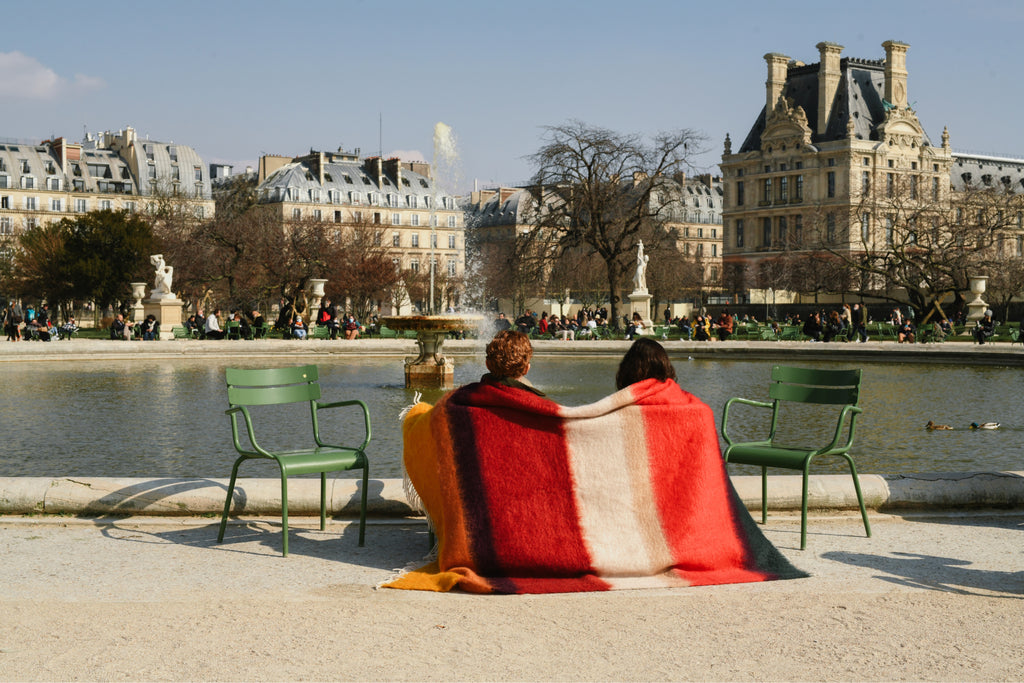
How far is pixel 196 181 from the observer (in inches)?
3952

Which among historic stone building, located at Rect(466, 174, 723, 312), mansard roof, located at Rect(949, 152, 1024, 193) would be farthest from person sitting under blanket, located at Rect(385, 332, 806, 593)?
mansard roof, located at Rect(949, 152, 1024, 193)

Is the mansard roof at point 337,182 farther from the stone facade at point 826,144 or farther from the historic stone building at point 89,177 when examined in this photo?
the stone facade at point 826,144

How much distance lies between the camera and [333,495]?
718 centimetres

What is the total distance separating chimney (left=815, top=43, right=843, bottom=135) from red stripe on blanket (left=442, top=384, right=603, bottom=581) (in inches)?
3686

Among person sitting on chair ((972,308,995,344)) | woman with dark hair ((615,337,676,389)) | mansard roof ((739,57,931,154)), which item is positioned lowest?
person sitting on chair ((972,308,995,344))

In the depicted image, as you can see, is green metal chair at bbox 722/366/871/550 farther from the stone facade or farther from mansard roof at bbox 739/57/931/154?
mansard roof at bbox 739/57/931/154

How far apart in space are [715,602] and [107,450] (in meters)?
7.70

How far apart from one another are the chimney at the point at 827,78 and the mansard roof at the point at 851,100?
0.37 meters

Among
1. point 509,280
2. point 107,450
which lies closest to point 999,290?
point 509,280

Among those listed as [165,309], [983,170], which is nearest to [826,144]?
[983,170]

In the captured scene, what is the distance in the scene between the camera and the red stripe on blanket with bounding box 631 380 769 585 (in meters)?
5.79

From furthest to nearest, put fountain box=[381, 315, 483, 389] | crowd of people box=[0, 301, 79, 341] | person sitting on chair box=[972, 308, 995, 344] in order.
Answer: crowd of people box=[0, 301, 79, 341] < person sitting on chair box=[972, 308, 995, 344] < fountain box=[381, 315, 483, 389]

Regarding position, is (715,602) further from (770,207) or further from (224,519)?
(770,207)

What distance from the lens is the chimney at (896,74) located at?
303ft
